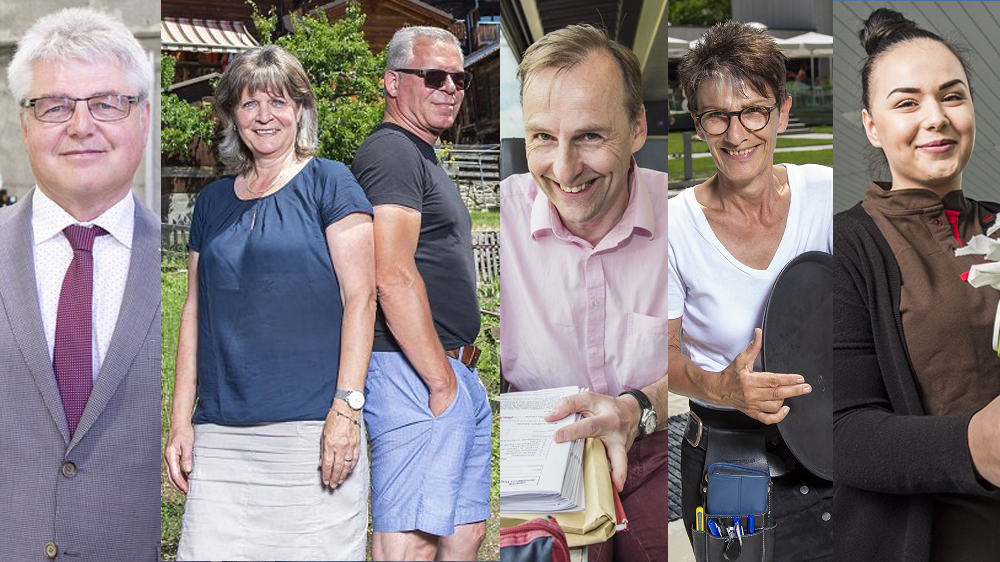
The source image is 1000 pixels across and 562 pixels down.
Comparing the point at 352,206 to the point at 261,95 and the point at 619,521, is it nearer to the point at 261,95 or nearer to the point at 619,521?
the point at 261,95

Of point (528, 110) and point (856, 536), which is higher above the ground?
point (528, 110)

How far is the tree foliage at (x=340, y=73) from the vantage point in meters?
3.39

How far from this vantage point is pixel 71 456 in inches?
140

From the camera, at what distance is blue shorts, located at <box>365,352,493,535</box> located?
334 cm

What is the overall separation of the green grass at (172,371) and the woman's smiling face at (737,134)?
936mm

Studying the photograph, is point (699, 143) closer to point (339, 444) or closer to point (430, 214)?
point (430, 214)

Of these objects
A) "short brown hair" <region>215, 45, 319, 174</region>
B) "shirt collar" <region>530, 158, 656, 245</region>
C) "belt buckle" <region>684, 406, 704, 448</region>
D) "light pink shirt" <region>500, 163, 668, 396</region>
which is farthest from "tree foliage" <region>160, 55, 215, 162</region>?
"belt buckle" <region>684, 406, 704, 448</region>

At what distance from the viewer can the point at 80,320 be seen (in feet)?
11.8

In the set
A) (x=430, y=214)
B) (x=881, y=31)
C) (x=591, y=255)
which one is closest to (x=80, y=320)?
(x=430, y=214)

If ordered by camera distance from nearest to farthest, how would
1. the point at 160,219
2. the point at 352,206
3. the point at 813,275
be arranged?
the point at 352,206, the point at 160,219, the point at 813,275

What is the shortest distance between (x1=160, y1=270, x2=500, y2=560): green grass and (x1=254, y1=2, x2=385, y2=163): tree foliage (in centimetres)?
56

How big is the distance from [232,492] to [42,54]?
5.44 feet

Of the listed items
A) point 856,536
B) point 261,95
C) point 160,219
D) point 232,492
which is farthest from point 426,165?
point 856,536

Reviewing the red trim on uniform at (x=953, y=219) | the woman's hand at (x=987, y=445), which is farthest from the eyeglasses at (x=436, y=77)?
the woman's hand at (x=987, y=445)
